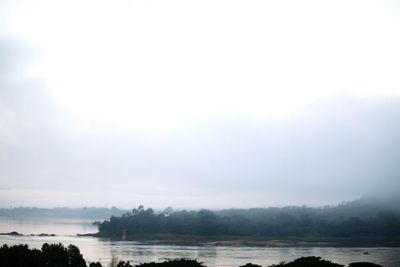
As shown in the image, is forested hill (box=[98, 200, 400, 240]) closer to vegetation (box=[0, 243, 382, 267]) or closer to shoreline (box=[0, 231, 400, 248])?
shoreline (box=[0, 231, 400, 248])

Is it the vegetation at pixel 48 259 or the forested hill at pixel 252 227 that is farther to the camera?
the forested hill at pixel 252 227

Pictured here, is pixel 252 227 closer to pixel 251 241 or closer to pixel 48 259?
pixel 251 241

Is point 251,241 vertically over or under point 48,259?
under

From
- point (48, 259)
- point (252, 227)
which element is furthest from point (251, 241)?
point (48, 259)

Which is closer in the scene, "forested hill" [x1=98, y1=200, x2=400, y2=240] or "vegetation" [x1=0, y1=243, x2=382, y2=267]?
"vegetation" [x1=0, y1=243, x2=382, y2=267]

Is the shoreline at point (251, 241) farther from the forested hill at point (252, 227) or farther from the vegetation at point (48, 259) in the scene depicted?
the vegetation at point (48, 259)

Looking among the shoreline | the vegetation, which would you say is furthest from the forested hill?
the vegetation

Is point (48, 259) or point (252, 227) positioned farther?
point (252, 227)

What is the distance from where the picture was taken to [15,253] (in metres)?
34.7

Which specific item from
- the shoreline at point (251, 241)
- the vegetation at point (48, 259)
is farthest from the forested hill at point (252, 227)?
the vegetation at point (48, 259)

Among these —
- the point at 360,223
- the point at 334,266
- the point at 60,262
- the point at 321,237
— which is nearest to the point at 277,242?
the point at 321,237

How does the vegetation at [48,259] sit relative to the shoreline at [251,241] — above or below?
above

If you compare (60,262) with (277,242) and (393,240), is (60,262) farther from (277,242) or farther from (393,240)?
(393,240)

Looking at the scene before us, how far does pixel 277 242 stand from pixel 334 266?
5929 centimetres
